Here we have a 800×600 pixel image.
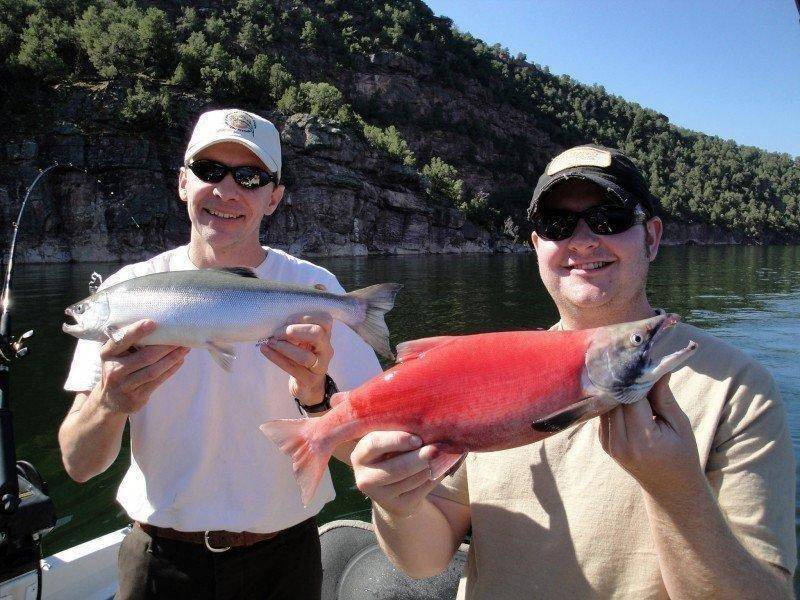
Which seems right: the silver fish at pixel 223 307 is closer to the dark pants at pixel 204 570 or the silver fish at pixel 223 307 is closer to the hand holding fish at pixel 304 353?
the hand holding fish at pixel 304 353

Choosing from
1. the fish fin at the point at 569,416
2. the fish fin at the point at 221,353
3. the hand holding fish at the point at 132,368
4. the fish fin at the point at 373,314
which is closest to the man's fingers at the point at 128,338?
the hand holding fish at the point at 132,368

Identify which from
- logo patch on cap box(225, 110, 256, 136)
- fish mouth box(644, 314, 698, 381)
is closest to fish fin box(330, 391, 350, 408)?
fish mouth box(644, 314, 698, 381)

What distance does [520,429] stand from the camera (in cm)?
201

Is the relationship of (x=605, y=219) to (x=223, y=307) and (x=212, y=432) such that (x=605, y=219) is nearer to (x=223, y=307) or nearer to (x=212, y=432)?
(x=223, y=307)

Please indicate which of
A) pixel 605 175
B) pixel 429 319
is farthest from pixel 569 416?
pixel 429 319

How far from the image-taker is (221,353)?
3014 millimetres

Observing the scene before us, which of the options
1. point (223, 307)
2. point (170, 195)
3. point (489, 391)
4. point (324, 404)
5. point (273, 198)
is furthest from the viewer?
point (170, 195)

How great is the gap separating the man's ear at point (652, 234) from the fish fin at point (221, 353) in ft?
7.49

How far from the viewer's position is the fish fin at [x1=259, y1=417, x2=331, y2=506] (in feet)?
7.56

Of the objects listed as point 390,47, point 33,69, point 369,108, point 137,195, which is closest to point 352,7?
point 390,47

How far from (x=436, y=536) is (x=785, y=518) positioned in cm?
144

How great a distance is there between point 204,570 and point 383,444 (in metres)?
1.67

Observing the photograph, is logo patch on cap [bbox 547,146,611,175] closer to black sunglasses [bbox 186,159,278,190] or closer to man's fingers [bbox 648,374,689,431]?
man's fingers [bbox 648,374,689,431]

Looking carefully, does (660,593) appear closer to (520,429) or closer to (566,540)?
(566,540)
